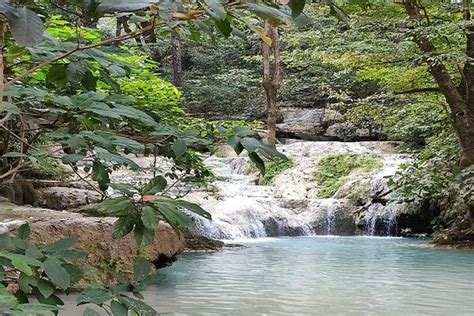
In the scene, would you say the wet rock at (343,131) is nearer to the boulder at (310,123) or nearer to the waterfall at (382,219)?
the boulder at (310,123)

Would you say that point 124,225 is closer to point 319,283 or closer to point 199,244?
point 319,283

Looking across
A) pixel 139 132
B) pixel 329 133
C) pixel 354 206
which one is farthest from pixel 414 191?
pixel 329 133

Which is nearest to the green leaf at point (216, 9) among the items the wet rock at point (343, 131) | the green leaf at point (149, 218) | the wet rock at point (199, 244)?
the green leaf at point (149, 218)

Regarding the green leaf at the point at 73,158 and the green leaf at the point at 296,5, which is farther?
the green leaf at the point at 73,158

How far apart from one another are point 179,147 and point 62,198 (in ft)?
26.3

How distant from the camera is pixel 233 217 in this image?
440 inches

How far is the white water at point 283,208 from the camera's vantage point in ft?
36.5

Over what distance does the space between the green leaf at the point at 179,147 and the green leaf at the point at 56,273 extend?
1.16 ft

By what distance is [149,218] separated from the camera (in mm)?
1130

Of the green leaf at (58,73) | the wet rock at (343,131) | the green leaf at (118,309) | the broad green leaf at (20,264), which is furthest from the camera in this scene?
the wet rock at (343,131)

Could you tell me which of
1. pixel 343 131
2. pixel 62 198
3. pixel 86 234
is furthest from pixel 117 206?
pixel 343 131

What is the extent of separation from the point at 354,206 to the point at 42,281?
1140cm

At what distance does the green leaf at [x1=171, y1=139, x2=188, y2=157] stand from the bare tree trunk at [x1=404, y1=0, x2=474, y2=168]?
784cm

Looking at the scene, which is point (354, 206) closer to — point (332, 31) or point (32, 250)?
point (332, 31)
